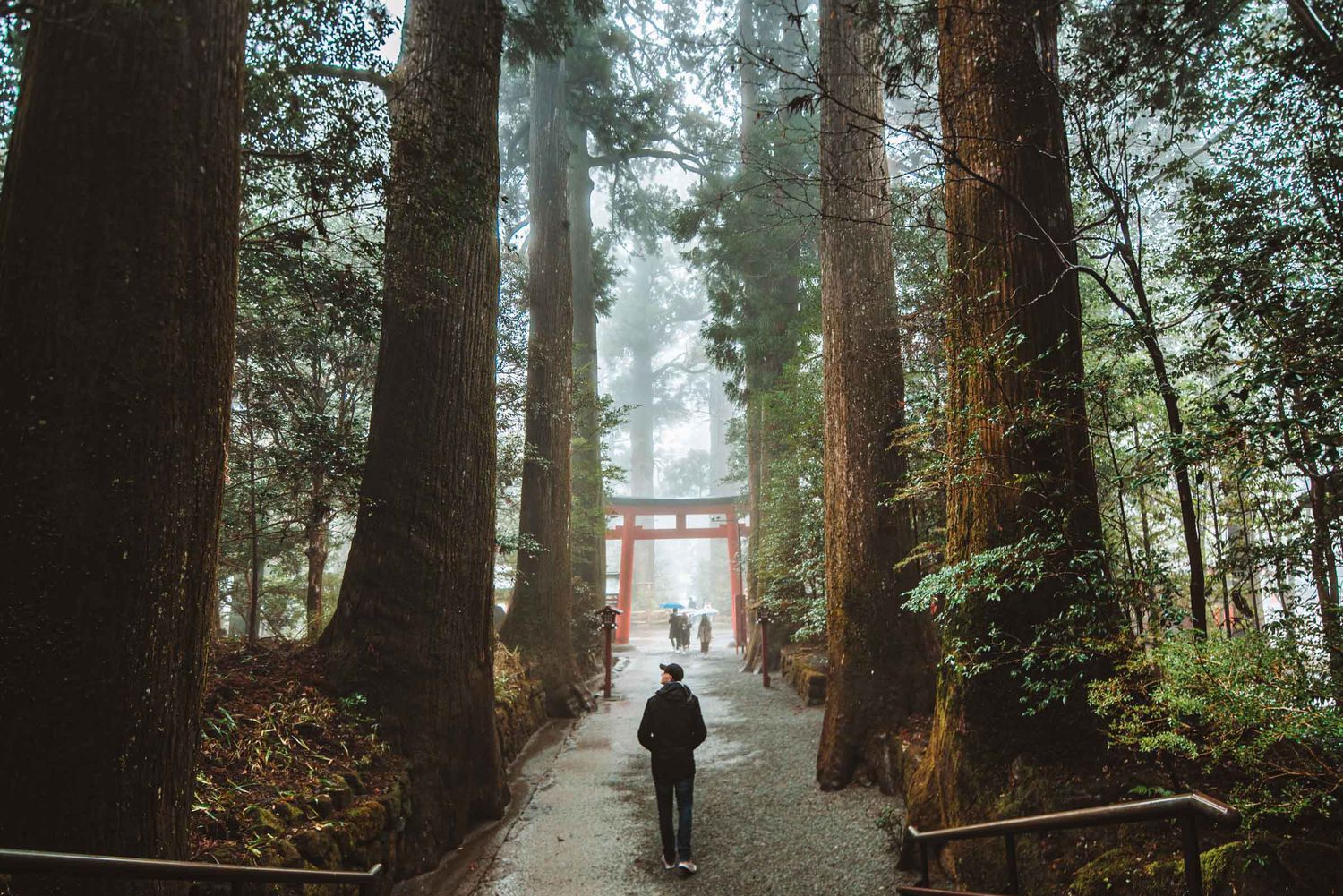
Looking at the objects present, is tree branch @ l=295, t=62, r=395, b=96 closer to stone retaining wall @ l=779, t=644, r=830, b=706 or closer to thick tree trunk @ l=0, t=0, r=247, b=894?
thick tree trunk @ l=0, t=0, r=247, b=894

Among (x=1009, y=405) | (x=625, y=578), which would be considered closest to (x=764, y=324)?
(x=1009, y=405)

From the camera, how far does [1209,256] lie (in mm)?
3479

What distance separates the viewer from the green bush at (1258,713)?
2244mm

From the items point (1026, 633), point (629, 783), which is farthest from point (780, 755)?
point (1026, 633)

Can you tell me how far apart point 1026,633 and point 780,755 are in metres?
4.62

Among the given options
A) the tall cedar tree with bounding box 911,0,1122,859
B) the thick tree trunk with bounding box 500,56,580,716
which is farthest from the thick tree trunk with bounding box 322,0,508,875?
the thick tree trunk with bounding box 500,56,580,716

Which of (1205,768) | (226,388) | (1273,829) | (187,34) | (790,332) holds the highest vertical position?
(790,332)

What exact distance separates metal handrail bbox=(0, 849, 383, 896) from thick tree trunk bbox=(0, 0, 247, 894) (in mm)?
373

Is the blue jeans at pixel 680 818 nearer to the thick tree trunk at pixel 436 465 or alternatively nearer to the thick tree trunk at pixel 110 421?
the thick tree trunk at pixel 436 465

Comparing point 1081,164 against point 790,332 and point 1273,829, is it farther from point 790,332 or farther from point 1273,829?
point 790,332

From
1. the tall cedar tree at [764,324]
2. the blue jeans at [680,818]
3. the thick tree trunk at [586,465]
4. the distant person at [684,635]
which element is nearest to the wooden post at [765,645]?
the tall cedar tree at [764,324]

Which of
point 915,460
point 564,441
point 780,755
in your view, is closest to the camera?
point 915,460

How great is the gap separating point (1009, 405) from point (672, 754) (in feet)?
10.1

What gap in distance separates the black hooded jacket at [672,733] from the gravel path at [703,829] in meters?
0.62
